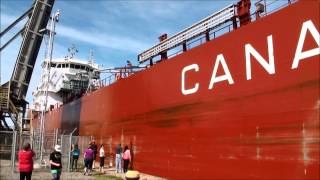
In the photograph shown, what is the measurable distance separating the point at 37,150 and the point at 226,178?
13469 millimetres

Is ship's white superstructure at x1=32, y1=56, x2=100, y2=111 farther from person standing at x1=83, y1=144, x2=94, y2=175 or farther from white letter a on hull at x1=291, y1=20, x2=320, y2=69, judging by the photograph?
white letter a on hull at x1=291, y1=20, x2=320, y2=69

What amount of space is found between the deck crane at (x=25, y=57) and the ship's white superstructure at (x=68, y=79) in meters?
6.86

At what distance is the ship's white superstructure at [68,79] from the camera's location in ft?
115

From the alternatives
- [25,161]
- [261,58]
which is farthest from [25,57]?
[261,58]

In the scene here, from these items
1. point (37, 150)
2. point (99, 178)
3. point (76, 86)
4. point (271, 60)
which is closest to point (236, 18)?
point (271, 60)

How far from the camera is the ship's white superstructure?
35.1 meters

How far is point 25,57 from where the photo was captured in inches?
998

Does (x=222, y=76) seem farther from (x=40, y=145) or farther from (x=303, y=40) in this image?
(x=40, y=145)

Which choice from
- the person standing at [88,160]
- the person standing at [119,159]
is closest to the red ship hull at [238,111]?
the person standing at [119,159]

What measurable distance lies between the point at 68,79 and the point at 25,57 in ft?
34.4

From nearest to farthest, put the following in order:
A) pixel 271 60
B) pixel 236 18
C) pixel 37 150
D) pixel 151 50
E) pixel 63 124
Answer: pixel 271 60
pixel 236 18
pixel 151 50
pixel 37 150
pixel 63 124

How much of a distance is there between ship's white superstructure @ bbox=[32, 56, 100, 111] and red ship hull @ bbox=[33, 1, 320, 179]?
16.0 m

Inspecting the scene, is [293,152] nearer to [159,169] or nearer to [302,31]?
[302,31]

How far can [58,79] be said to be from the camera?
36.3m
